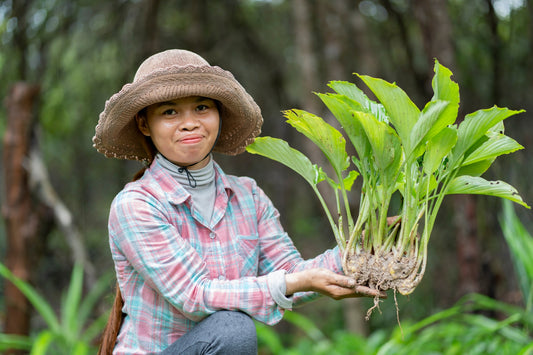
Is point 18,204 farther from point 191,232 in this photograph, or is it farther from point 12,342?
point 191,232

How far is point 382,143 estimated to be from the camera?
4.51ft

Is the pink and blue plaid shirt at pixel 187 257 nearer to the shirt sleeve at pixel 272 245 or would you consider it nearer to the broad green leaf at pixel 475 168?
the shirt sleeve at pixel 272 245

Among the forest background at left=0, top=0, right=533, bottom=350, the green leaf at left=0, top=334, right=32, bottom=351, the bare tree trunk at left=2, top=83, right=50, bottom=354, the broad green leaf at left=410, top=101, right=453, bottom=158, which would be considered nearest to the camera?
the broad green leaf at left=410, top=101, right=453, bottom=158

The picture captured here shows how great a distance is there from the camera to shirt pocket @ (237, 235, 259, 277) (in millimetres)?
1615

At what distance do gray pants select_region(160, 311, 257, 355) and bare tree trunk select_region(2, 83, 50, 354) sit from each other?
95.9 inches

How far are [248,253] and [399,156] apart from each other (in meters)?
0.52

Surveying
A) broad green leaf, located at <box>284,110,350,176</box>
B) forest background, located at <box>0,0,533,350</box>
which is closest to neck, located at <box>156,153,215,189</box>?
broad green leaf, located at <box>284,110,350,176</box>

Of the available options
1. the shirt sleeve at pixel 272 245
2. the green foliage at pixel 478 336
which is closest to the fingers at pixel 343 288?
the shirt sleeve at pixel 272 245

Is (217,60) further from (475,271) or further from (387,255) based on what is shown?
(387,255)

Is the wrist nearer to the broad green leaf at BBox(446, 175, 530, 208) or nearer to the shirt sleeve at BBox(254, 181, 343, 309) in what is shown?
the shirt sleeve at BBox(254, 181, 343, 309)

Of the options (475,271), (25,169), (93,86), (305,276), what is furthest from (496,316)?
(93,86)

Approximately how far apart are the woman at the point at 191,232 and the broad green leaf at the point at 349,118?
30 centimetres

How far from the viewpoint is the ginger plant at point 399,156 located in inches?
53.1

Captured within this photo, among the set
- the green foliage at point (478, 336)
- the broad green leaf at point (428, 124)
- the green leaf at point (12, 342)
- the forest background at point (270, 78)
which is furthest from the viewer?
the forest background at point (270, 78)
